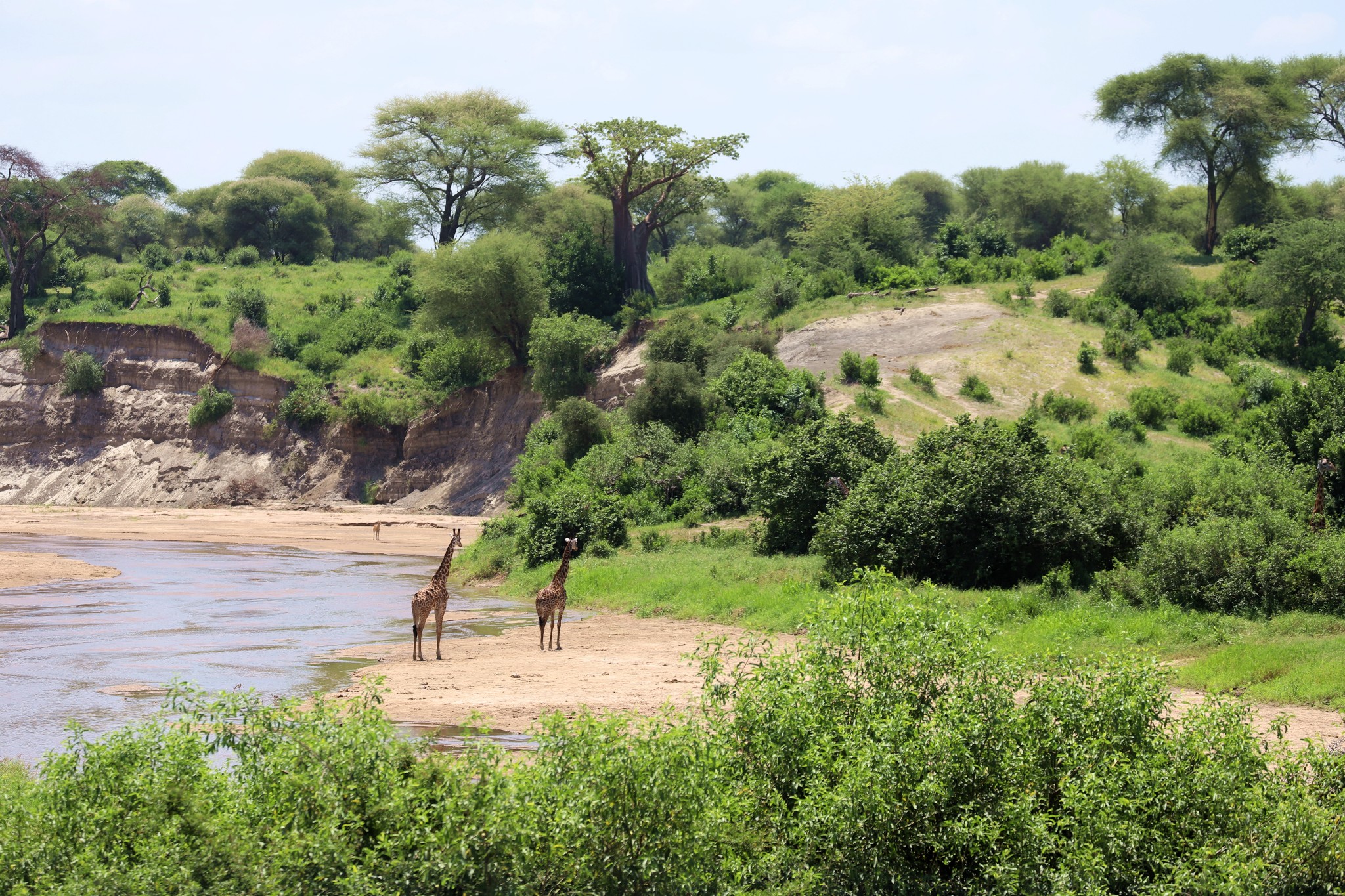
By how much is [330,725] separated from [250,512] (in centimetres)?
4900

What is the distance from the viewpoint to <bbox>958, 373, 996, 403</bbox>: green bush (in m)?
40.8

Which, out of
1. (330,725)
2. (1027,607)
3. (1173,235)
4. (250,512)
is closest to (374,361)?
(250,512)

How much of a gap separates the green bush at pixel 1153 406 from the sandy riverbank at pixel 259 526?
82.4 ft

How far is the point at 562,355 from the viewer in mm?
51500

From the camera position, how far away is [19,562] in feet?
97.1

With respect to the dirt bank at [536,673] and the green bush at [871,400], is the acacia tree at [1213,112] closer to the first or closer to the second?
the green bush at [871,400]

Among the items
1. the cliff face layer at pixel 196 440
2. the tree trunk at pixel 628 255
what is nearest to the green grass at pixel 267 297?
the cliff face layer at pixel 196 440

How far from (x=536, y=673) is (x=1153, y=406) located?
30.2m

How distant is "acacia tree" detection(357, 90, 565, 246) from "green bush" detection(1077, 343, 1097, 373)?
4097 centimetres

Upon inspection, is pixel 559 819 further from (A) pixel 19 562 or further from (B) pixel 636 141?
(B) pixel 636 141

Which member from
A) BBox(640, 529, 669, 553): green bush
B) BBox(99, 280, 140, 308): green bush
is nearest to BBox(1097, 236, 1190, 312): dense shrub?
BBox(640, 529, 669, 553): green bush

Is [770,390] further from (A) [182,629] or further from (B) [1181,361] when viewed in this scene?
(A) [182,629]

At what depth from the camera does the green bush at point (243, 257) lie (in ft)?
251

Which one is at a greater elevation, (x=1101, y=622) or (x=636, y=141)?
(x=636, y=141)
